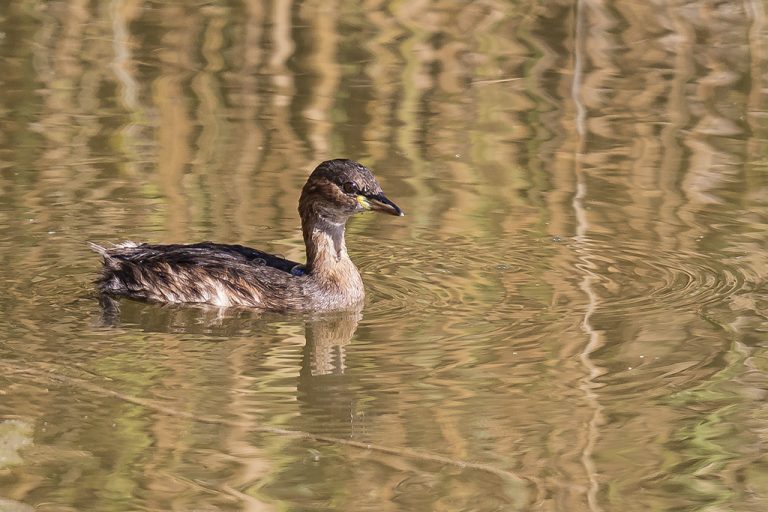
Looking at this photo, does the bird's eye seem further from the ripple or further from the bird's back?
the ripple

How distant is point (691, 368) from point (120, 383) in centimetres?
279

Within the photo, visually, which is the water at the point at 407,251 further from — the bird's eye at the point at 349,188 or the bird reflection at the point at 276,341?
the bird's eye at the point at 349,188

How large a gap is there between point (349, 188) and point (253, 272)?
73 centimetres

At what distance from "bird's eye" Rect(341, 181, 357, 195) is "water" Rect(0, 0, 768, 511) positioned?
1.94 feet

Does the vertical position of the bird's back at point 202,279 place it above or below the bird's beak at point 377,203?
below

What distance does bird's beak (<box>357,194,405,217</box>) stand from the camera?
938 cm

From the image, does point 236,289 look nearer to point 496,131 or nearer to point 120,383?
point 120,383

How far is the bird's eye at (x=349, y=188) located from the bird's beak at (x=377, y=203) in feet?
0.15

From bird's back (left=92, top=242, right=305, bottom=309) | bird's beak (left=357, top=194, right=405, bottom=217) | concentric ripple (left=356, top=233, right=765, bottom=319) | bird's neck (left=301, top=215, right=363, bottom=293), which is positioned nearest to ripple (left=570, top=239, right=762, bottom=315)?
concentric ripple (left=356, top=233, right=765, bottom=319)

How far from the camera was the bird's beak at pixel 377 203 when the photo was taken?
9.38 metres

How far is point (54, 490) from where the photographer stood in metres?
6.68

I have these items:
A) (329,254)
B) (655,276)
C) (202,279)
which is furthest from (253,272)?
(655,276)

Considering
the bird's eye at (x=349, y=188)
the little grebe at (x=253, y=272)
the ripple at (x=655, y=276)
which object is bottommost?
the ripple at (x=655, y=276)

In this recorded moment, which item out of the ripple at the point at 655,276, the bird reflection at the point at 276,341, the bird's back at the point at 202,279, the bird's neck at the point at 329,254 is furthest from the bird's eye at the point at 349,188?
the ripple at the point at 655,276
